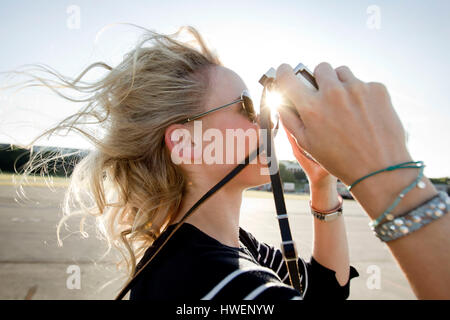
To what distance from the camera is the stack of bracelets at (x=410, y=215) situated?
26.9 inches

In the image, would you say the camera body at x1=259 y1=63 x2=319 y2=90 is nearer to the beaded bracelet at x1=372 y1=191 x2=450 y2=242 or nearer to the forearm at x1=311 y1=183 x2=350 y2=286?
the beaded bracelet at x1=372 y1=191 x2=450 y2=242

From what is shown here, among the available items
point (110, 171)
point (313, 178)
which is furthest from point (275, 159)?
point (110, 171)

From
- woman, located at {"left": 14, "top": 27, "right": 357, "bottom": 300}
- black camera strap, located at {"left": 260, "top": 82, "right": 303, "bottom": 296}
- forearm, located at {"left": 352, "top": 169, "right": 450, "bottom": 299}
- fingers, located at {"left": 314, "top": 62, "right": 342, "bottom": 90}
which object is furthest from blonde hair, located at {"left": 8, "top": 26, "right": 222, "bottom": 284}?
forearm, located at {"left": 352, "top": 169, "right": 450, "bottom": 299}

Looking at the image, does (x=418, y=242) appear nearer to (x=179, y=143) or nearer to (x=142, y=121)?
(x=179, y=143)

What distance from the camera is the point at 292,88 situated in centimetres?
91

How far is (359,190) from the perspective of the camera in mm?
787

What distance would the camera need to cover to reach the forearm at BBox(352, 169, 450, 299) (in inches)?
26.4

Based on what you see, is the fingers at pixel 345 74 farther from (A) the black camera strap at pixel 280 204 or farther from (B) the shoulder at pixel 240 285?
(B) the shoulder at pixel 240 285

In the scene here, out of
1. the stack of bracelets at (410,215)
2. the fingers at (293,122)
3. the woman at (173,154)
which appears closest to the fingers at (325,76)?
the fingers at (293,122)
